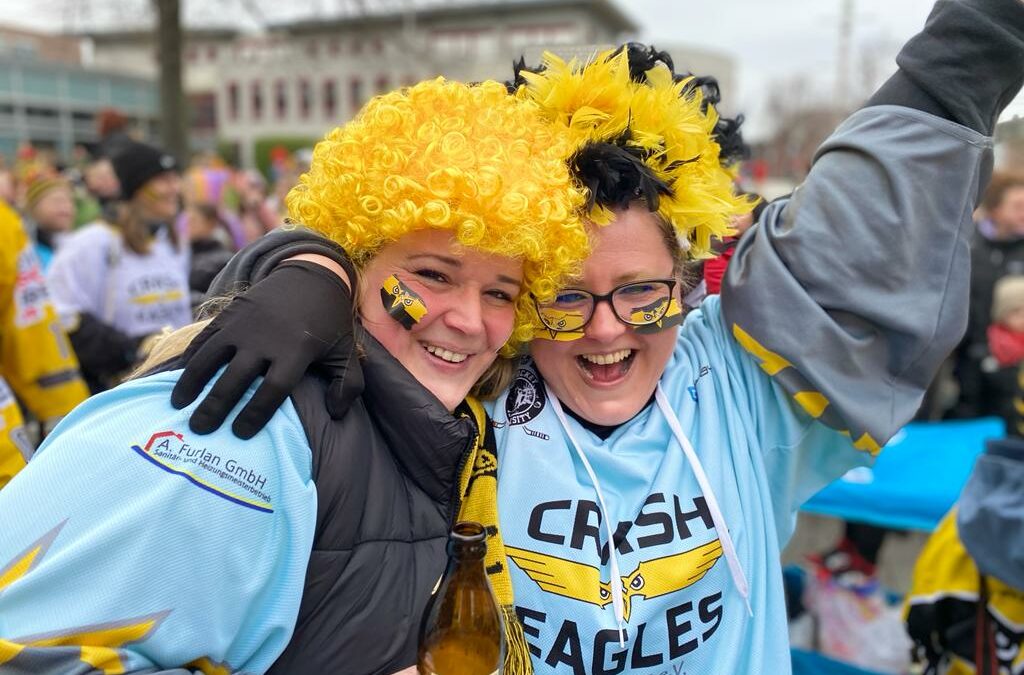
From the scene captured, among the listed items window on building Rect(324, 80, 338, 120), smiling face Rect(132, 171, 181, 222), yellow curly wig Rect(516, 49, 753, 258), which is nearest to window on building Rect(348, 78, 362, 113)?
window on building Rect(324, 80, 338, 120)

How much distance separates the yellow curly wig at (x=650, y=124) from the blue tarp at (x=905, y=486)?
1.80m

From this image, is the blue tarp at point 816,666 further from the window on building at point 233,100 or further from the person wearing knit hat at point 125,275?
the window on building at point 233,100

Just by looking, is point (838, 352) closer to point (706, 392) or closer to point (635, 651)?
point (706, 392)

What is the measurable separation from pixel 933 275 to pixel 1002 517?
3.27ft

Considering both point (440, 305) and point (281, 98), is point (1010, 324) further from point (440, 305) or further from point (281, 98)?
point (281, 98)

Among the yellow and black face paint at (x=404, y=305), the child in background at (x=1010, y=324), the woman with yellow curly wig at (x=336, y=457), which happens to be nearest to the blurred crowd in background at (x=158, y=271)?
the child in background at (x=1010, y=324)

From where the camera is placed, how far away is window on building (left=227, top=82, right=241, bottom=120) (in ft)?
160

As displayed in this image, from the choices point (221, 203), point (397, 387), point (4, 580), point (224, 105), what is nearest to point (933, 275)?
point (397, 387)

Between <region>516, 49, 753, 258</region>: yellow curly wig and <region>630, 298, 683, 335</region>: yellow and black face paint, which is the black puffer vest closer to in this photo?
<region>630, 298, 683, 335</region>: yellow and black face paint

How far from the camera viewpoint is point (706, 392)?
1728 millimetres

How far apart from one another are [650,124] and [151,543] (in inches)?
48.0

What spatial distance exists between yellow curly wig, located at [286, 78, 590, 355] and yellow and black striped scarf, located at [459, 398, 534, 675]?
35 centimetres

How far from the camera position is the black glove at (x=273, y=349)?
1.18 m

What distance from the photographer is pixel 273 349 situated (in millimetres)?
1239
